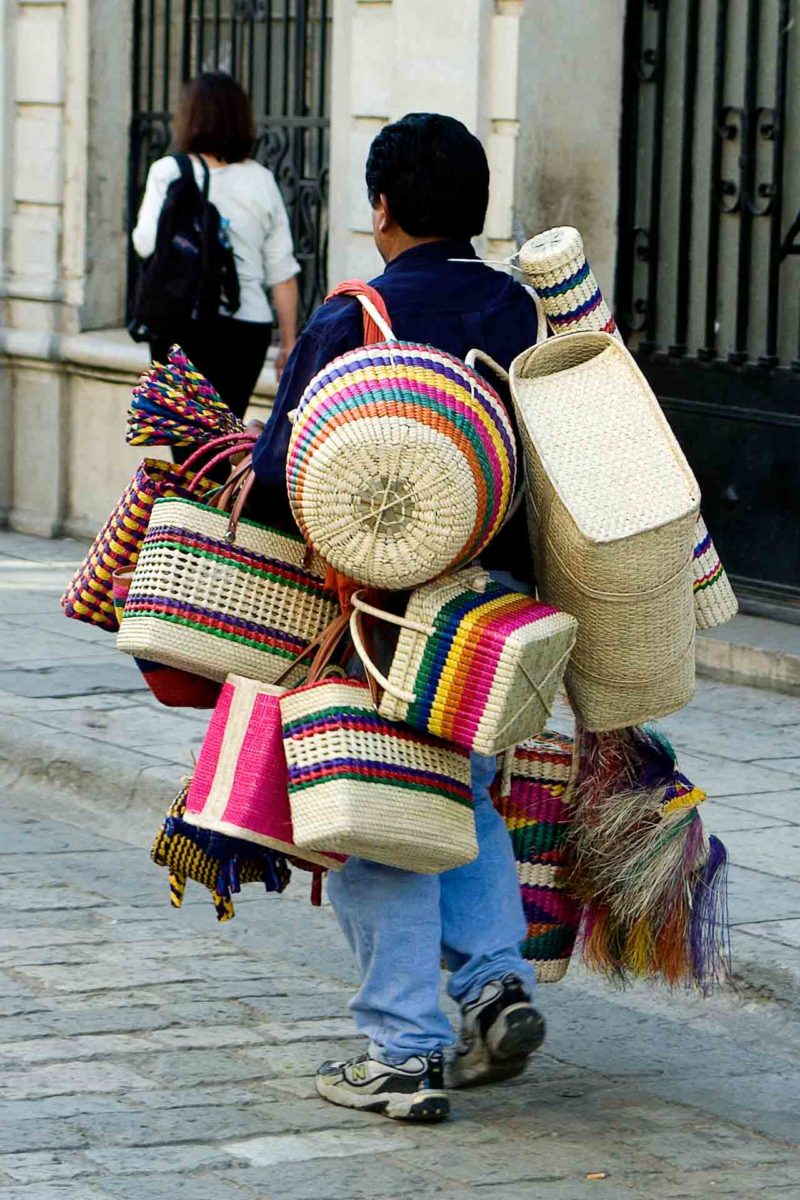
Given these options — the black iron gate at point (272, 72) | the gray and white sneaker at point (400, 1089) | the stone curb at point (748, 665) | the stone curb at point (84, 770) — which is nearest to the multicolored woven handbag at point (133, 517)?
the gray and white sneaker at point (400, 1089)

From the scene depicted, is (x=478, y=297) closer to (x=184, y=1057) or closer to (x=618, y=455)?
(x=618, y=455)

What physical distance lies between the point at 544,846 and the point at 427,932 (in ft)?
1.18

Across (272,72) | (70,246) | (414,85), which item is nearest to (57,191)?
(70,246)

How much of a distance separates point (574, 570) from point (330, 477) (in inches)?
17.9

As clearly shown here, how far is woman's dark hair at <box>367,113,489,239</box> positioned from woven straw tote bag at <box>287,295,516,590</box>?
386mm

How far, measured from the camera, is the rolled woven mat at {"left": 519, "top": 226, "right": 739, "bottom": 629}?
400cm

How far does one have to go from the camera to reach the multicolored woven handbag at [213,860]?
4102mm

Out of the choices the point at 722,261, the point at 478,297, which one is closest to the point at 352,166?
the point at 722,261

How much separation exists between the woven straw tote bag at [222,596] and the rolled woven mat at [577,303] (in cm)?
60

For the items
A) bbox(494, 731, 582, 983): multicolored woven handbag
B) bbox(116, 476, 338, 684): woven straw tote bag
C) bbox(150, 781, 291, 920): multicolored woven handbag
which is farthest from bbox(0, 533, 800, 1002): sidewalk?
bbox(116, 476, 338, 684): woven straw tote bag

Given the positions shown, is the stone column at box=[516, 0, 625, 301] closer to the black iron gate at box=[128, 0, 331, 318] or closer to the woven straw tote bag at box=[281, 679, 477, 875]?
the black iron gate at box=[128, 0, 331, 318]

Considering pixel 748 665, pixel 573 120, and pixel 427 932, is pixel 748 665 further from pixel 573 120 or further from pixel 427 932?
pixel 427 932

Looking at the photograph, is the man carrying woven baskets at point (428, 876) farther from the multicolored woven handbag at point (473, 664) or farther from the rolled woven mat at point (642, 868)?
the multicolored woven handbag at point (473, 664)

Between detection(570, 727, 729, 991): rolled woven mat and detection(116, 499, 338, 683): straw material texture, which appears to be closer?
detection(116, 499, 338, 683): straw material texture
